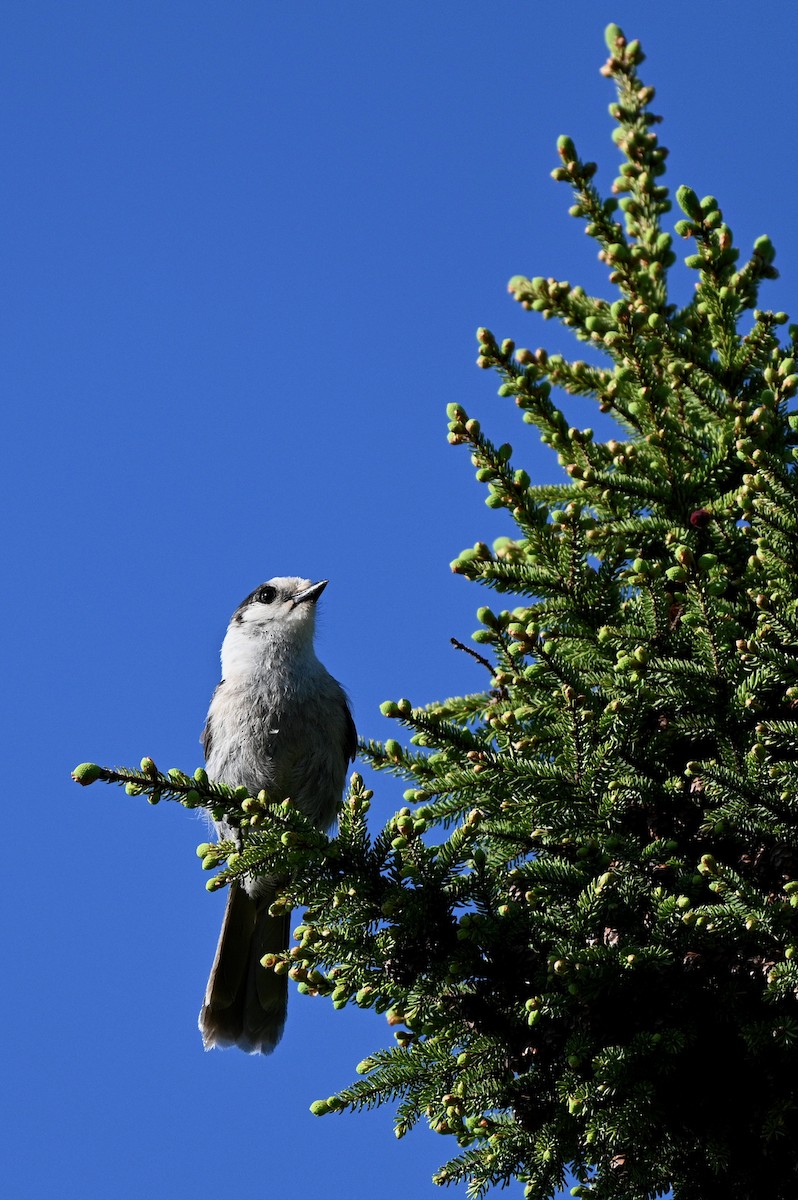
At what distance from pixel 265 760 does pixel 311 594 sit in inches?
44.3

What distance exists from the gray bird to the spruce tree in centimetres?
233

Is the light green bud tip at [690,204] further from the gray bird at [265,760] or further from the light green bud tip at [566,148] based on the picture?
the gray bird at [265,760]

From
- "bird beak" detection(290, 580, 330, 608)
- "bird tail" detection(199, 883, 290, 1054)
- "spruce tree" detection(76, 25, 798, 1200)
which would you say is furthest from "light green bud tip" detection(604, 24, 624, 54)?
"bird tail" detection(199, 883, 290, 1054)

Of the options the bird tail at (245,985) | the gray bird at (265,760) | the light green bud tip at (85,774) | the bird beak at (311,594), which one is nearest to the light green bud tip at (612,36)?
the light green bud tip at (85,774)

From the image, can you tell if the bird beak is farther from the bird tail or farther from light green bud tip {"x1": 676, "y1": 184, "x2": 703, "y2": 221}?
light green bud tip {"x1": 676, "y1": 184, "x2": 703, "y2": 221}

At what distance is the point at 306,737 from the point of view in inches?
223

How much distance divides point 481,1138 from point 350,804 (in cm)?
103

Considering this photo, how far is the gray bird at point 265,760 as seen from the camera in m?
5.30

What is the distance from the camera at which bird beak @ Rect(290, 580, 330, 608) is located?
6.31 m

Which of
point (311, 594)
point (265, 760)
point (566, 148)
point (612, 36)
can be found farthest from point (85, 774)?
point (311, 594)

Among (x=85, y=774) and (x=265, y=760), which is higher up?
(x=265, y=760)

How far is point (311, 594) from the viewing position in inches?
249

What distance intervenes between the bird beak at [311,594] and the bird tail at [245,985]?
5.44 feet

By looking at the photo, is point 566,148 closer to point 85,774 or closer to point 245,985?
point 85,774
